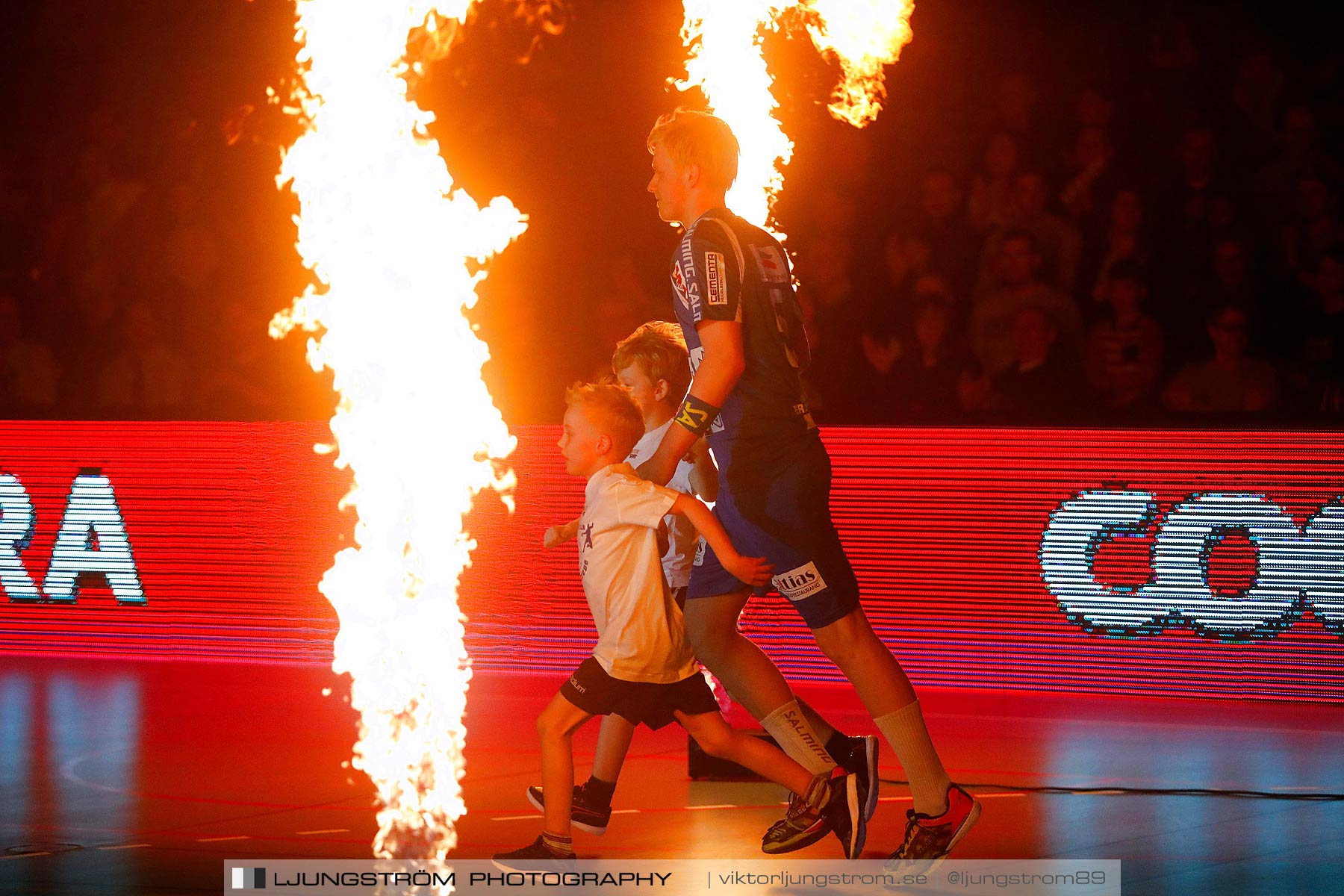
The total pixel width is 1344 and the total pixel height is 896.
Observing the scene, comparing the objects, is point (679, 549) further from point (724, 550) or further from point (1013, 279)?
point (1013, 279)

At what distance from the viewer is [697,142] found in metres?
4.51

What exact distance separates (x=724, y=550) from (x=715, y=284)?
686 millimetres

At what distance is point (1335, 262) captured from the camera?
8852 millimetres

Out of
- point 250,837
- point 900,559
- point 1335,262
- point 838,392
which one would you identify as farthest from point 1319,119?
point 250,837

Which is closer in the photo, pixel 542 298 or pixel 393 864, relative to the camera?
pixel 393 864

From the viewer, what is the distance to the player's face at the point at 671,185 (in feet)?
14.8

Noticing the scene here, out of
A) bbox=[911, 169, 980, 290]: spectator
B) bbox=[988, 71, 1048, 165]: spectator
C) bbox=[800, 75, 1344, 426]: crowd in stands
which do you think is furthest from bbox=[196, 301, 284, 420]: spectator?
bbox=[988, 71, 1048, 165]: spectator

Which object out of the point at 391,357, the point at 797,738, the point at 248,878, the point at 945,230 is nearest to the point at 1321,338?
the point at 945,230

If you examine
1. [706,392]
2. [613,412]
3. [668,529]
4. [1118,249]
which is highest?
[1118,249]

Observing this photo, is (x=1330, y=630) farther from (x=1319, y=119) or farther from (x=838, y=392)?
(x=1319, y=119)

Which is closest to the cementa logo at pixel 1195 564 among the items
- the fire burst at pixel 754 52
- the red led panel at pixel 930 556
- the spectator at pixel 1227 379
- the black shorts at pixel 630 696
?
the red led panel at pixel 930 556

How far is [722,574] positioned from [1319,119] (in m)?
6.62

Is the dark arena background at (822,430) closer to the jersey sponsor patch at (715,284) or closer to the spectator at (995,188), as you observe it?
the spectator at (995,188)

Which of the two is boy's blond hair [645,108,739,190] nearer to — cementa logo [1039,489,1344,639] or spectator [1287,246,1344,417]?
cementa logo [1039,489,1344,639]
